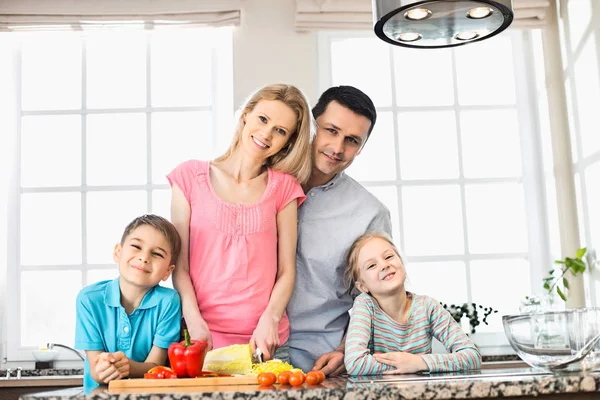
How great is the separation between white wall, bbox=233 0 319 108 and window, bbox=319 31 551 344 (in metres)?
0.13

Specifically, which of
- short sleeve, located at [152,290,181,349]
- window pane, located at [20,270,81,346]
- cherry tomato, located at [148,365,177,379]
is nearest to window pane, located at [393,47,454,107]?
window pane, located at [20,270,81,346]

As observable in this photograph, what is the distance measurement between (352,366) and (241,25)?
2318mm

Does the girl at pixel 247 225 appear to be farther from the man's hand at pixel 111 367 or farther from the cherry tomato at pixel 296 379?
the cherry tomato at pixel 296 379

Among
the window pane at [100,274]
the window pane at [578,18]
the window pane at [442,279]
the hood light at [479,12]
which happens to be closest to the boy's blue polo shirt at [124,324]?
the hood light at [479,12]

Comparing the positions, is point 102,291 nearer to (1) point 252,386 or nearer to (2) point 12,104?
(1) point 252,386

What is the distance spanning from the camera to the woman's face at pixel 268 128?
74.2 inches

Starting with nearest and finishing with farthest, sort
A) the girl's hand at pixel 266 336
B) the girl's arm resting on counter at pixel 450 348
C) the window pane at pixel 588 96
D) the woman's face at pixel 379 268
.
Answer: the girl's arm resting on counter at pixel 450 348 < the girl's hand at pixel 266 336 < the woman's face at pixel 379 268 < the window pane at pixel 588 96

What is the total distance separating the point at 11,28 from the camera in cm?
348

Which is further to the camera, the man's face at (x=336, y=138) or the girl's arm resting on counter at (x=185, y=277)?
the man's face at (x=336, y=138)

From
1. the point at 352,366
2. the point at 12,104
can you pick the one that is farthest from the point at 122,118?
the point at 352,366

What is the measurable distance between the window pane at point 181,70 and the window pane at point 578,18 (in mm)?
1846

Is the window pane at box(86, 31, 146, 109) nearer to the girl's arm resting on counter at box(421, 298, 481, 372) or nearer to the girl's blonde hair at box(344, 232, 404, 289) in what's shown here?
the girl's blonde hair at box(344, 232, 404, 289)

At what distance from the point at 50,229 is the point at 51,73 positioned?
33.4 inches

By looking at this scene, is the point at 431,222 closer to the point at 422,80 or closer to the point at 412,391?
the point at 422,80
